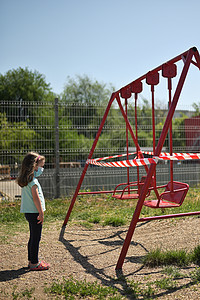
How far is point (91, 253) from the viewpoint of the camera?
4.52 metres

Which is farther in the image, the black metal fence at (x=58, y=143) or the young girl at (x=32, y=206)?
the black metal fence at (x=58, y=143)

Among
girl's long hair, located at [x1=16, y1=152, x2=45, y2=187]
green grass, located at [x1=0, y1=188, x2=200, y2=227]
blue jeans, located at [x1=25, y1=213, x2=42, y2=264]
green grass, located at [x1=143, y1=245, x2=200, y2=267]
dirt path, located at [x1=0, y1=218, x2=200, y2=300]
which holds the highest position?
girl's long hair, located at [x1=16, y1=152, x2=45, y2=187]

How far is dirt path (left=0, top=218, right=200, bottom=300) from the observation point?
3.31m

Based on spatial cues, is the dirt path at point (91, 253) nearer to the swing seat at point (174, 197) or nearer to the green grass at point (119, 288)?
the green grass at point (119, 288)

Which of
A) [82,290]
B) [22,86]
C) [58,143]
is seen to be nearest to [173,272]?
[82,290]


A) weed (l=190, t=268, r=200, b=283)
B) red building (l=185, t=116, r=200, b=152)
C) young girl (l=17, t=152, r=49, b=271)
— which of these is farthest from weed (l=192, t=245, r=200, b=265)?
red building (l=185, t=116, r=200, b=152)

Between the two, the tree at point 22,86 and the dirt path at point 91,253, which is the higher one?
the tree at point 22,86

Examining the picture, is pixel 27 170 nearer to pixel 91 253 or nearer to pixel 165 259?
pixel 91 253

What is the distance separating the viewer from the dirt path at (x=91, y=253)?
130 inches

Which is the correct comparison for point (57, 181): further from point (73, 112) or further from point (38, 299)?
point (38, 299)

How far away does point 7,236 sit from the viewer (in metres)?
5.21

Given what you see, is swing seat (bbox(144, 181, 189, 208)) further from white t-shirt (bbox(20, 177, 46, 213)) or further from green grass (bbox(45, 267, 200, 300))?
white t-shirt (bbox(20, 177, 46, 213))

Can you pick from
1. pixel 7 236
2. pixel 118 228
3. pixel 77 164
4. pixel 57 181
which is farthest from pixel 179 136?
pixel 7 236

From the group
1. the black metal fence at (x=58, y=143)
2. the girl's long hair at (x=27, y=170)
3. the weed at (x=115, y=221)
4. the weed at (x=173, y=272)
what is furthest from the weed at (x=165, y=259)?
the black metal fence at (x=58, y=143)
